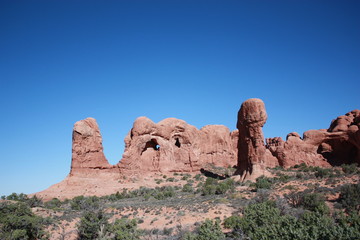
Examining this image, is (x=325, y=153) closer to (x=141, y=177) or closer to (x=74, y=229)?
(x=141, y=177)

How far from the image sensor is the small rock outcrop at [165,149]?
131 feet

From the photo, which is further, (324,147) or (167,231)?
(324,147)

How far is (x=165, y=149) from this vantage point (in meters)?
42.7

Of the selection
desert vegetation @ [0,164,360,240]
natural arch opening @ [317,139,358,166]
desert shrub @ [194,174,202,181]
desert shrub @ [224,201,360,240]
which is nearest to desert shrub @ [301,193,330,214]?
desert vegetation @ [0,164,360,240]

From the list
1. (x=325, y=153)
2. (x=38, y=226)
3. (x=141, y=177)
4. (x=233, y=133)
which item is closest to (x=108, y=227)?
(x=38, y=226)

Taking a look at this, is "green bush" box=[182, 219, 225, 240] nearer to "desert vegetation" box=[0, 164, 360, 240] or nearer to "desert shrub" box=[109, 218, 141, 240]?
"desert vegetation" box=[0, 164, 360, 240]

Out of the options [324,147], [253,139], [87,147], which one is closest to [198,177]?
[253,139]

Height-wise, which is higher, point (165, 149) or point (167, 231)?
point (165, 149)

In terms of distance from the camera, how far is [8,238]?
14867mm

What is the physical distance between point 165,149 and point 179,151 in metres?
2.70

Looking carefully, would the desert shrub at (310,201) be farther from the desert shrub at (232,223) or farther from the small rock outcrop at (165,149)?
the small rock outcrop at (165,149)

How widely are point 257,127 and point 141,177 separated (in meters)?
17.0

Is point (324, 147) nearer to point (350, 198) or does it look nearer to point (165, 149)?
point (165, 149)

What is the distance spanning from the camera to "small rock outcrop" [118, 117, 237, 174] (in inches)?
1576
